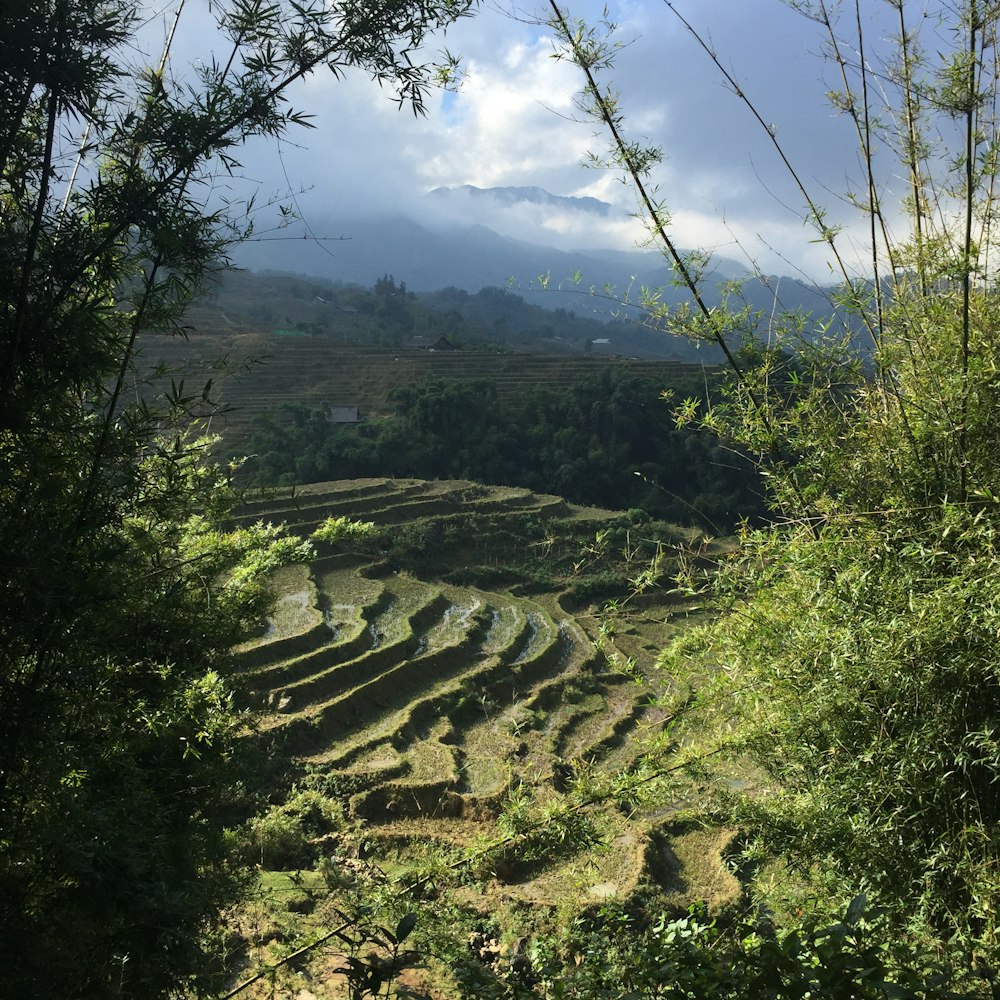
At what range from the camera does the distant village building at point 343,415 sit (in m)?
25.5

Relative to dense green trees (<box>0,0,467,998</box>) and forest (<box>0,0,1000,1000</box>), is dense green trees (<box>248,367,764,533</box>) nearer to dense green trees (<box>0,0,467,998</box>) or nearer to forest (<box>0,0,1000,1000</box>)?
forest (<box>0,0,1000,1000</box>)

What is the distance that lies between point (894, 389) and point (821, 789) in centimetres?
143

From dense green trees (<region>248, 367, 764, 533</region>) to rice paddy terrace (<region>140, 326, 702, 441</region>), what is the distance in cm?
208

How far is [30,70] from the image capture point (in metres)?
1.98

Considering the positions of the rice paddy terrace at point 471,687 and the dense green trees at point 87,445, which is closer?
the dense green trees at point 87,445

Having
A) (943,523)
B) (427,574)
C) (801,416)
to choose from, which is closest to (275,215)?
(801,416)

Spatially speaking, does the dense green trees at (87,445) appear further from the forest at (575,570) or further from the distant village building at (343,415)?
the distant village building at (343,415)

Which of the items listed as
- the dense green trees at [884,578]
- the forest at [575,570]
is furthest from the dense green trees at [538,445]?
the dense green trees at [884,578]

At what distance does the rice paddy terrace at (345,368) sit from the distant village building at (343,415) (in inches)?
18.2

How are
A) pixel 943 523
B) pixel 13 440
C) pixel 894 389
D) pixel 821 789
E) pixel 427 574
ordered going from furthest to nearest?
pixel 427 574 < pixel 894 389 < pixel 821 789 < pixel 943 523 < pixel 13 440

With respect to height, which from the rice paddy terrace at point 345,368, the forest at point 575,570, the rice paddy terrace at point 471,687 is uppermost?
the rice paddy terrace at point 345,368

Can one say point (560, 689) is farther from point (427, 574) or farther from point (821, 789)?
point (821, 789)

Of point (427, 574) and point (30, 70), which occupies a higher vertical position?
point (30, 70)

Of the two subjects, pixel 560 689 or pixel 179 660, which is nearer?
pixel 179 660
